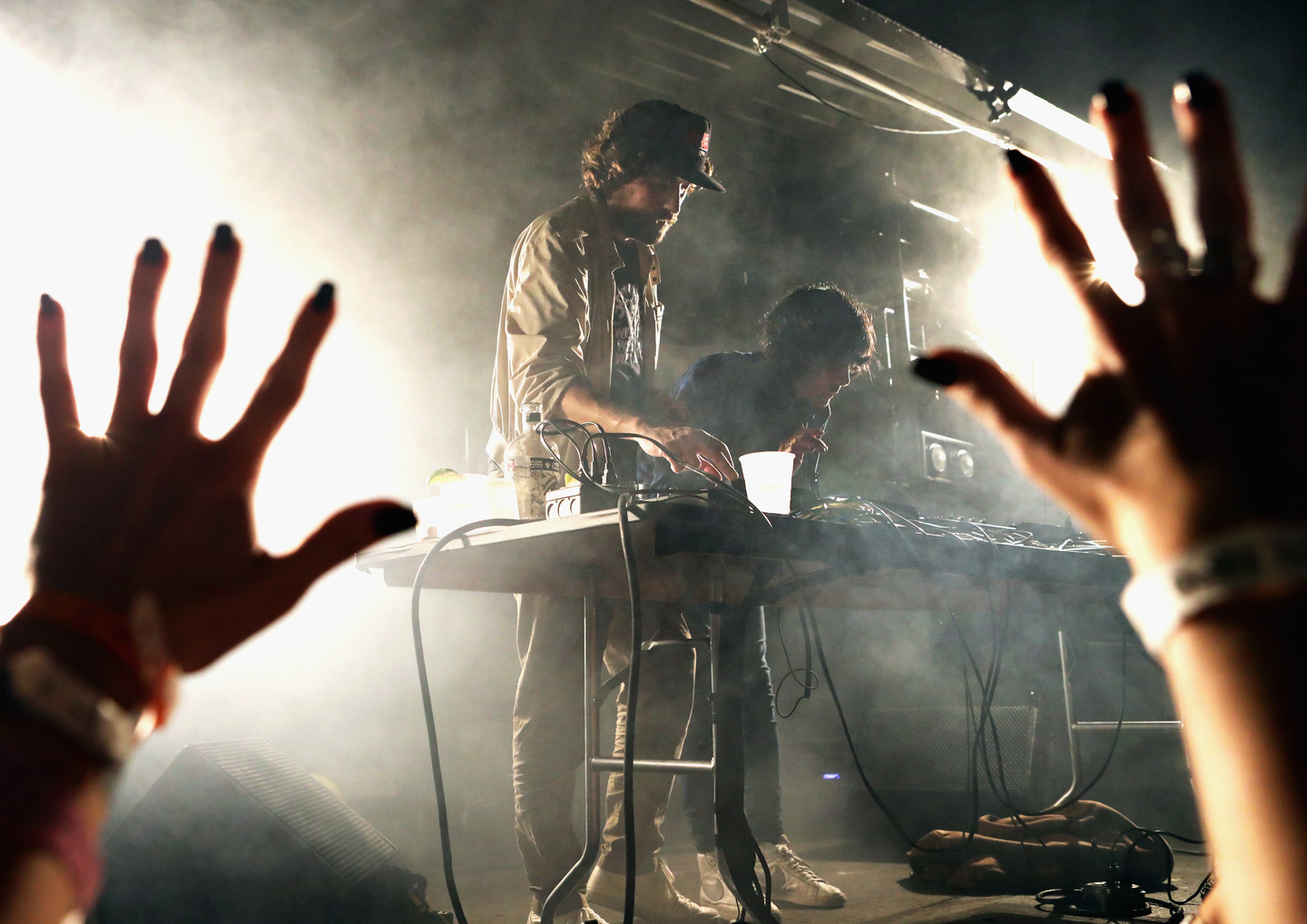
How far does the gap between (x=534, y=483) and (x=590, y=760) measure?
525mm

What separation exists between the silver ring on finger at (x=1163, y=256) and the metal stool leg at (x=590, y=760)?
139cm

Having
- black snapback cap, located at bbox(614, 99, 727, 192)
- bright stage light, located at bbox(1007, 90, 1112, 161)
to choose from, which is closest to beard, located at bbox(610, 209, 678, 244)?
black snapback cap, located at bbox(614, 99, 727, 192)

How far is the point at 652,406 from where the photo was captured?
7.10 ft

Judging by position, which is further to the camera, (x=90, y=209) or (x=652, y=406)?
(x=90, y=209)

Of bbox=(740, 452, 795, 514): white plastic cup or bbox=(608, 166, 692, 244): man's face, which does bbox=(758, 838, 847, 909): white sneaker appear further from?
bbox=(608, 166, 692, 244): man's face

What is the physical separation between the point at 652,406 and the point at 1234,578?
191 cm

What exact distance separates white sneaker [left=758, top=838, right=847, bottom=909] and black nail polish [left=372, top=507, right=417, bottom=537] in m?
2.27

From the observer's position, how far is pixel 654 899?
1995 mm

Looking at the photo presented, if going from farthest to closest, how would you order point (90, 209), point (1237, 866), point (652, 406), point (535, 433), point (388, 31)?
point (388, 31) → point (90, 209) → point (652, 406) → point (535, 433) → point (1237, 866)

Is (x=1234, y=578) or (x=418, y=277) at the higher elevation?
(x=418, y=277)

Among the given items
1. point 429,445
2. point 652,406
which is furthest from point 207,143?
point 652,406

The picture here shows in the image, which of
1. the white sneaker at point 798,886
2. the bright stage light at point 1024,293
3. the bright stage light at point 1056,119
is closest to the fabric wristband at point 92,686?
the white sneaker at point 798,886

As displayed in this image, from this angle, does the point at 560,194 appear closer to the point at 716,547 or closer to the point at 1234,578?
the point at 716,547

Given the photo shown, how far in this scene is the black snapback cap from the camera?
2.29 meters
